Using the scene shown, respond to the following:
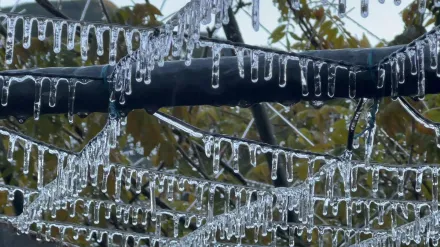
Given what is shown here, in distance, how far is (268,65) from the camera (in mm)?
2199

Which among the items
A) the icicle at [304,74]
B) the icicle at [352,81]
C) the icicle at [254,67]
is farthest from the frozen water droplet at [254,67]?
the icicle at [352,81]

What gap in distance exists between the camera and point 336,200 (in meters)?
3.76

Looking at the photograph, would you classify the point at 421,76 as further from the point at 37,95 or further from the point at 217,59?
the point at 37,95

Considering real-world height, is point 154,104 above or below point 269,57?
below

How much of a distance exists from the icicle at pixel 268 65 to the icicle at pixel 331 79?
0.16 metres

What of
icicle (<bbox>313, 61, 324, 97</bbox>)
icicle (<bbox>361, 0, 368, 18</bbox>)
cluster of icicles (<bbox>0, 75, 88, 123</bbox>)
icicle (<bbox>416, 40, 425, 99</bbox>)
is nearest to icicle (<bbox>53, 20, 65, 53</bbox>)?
cluster of icicles (<bbox>0, 75, 88, 123</bbox>)

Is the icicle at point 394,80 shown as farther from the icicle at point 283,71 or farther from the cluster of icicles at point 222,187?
the cluster of icicles at point 222,187

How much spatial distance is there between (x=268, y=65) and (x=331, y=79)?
0.56 feet

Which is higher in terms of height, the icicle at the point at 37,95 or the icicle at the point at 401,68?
the icicle at the point at 401,68

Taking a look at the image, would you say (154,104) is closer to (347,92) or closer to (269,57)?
→ (269,57)

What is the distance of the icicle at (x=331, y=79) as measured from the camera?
218 centimetres

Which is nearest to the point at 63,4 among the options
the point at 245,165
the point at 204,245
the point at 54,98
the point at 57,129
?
the point at 57,129

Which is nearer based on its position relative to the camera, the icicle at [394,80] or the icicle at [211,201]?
the icicle at [394,80]

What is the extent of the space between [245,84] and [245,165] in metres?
3.49
